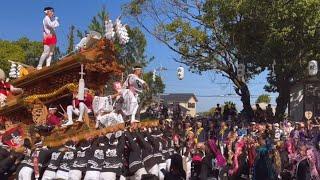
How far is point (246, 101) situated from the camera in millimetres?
27781

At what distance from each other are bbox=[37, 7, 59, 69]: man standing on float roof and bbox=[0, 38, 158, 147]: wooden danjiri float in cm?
52

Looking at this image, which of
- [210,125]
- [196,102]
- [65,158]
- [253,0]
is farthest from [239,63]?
[196,102]

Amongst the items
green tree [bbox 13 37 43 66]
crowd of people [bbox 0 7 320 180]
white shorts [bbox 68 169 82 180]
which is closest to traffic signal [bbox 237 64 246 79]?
crowd of people [bbox 0 7 320 180]

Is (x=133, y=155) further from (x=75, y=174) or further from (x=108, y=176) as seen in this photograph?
(x=75, y=174)

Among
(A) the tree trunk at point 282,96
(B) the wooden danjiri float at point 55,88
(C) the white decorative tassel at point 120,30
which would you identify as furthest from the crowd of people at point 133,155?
(A) the tree trunk at point 282,96

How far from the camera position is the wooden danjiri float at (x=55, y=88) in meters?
11.7

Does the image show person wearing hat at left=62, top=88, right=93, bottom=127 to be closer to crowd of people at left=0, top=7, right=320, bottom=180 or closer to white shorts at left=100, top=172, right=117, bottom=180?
crowd of people at left=0, top=7, right=320, bottom=180

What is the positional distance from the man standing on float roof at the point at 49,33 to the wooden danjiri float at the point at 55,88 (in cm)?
52

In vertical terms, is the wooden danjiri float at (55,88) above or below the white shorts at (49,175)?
above

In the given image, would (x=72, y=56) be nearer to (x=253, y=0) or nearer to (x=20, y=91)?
(x=20, y=91)

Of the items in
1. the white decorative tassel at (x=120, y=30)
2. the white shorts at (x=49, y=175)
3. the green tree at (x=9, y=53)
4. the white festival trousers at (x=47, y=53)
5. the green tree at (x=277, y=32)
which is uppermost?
the green tree at (x=9, y=53)

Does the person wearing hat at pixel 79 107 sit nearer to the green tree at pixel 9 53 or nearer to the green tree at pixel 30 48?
the green tree at pixel 9 53

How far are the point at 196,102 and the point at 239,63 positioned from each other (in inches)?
2193

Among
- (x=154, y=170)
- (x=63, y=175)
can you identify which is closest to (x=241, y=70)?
(x=154, y=170)
